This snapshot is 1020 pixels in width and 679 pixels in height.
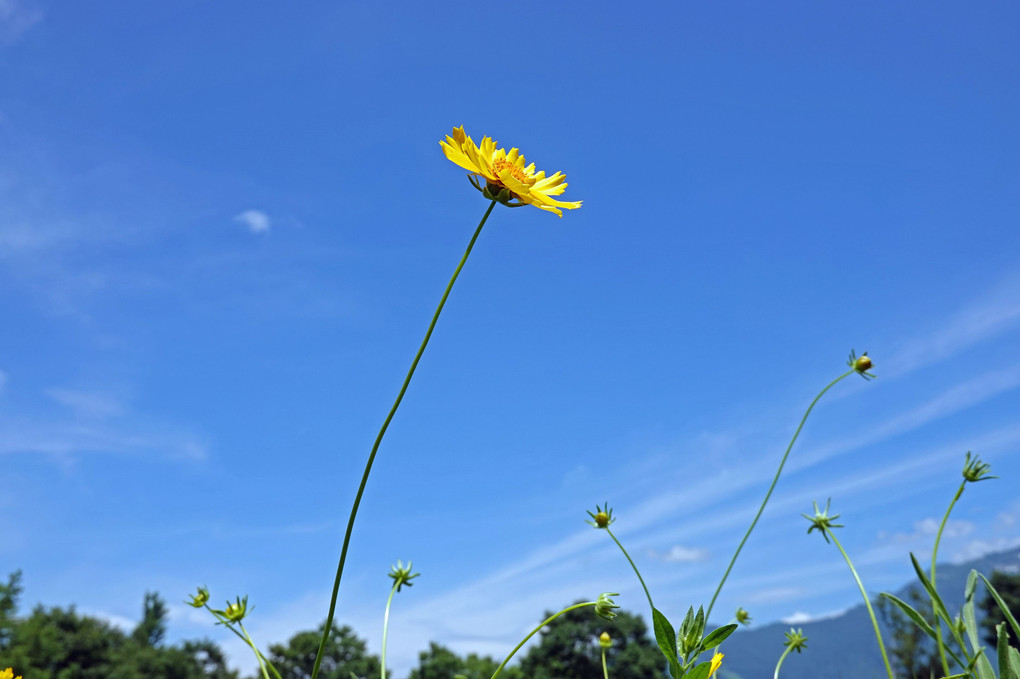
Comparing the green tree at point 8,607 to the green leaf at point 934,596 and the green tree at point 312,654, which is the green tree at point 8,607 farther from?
the green leaf at point 934,596

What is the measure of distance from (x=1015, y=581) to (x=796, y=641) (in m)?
35.2

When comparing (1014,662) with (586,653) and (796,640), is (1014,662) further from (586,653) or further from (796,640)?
(586,653)

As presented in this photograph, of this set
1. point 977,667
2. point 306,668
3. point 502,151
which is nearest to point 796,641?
point 977,667

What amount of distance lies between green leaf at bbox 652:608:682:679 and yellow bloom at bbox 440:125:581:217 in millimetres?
704

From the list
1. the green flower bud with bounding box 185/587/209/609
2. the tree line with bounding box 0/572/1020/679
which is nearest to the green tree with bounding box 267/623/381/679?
the tree line with bounding box 0/572/1020/679

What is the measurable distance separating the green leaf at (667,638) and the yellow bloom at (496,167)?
70 cm

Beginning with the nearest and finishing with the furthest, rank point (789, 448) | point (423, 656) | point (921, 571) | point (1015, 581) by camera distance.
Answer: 1. point (921, 571)
2. point (789, 448)
3. point (423, 656)
4. point (1015, 581)

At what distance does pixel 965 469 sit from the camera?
1.67 meters

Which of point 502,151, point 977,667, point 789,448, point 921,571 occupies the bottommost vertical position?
point 977,667

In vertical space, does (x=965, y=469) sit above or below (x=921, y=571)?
above

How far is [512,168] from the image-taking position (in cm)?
145

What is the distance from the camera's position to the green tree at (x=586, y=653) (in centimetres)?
2736

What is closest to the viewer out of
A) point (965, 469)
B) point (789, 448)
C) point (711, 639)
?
point (711, 639)

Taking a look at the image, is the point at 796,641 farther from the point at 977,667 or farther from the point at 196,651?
the point at 196,651
